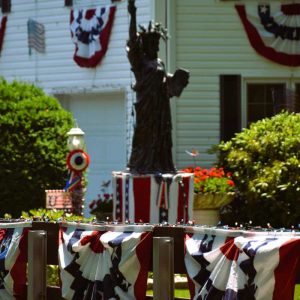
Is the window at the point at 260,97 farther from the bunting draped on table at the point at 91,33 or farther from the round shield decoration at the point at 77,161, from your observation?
the round shield decoration at the point at 77,161

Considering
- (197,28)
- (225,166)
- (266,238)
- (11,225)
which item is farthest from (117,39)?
(266,238)

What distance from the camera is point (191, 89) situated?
16750 millimetres

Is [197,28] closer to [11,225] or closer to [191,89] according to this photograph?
[191,89]

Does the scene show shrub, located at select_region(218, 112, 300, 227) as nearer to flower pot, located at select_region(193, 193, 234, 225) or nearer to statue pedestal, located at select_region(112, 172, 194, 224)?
flower pot, located at select_region(193, 193, 234, 225)

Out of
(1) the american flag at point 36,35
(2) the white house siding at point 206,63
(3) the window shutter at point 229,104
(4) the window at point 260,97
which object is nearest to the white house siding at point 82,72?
(1) the american flag at point 36,35

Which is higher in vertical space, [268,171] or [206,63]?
[206,63]

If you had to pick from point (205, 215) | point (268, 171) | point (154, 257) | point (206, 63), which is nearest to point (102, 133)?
point (206, 63)

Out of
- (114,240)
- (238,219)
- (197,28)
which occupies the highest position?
(197,28)

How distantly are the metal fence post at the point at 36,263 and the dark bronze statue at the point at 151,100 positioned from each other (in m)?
6.10

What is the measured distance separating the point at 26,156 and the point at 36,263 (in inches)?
331

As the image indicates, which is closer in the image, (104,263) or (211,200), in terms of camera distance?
(104,263)

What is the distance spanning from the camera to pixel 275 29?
54.4 ft

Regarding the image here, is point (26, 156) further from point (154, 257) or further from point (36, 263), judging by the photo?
point (154, 257)

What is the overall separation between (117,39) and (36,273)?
1151 centimetres
